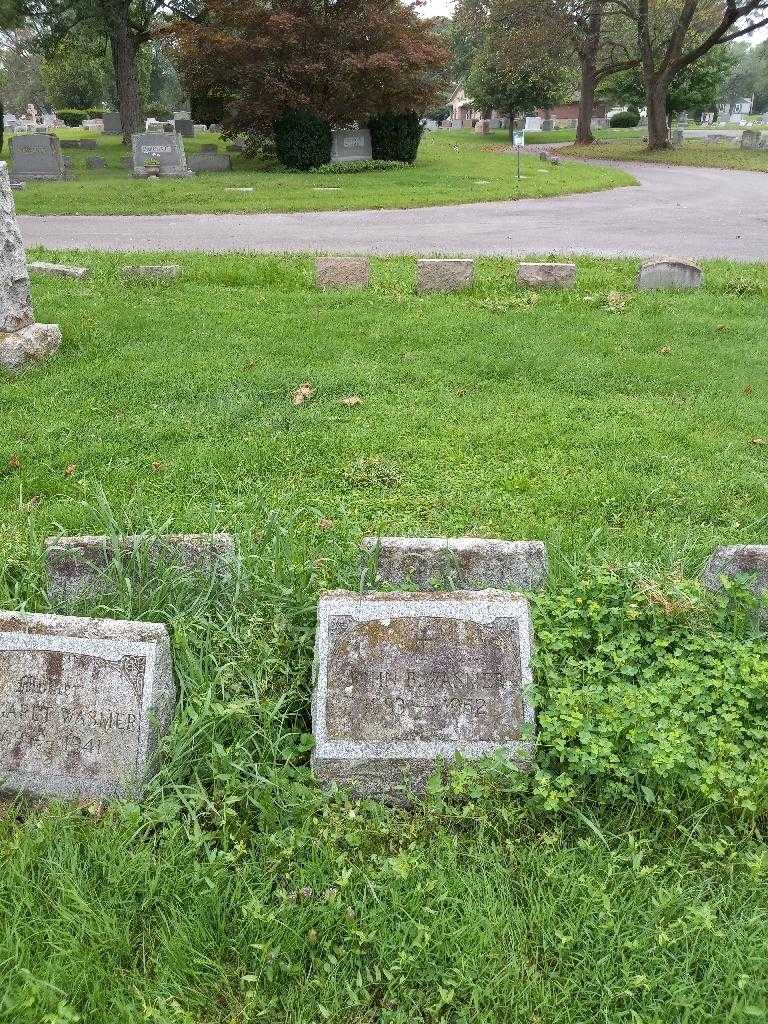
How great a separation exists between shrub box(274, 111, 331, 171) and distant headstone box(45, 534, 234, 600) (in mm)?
22307

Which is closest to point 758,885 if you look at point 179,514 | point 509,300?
point 179,514

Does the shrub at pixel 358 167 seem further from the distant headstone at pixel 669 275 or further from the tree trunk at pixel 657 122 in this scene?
the distant headstone at pixel 669 275

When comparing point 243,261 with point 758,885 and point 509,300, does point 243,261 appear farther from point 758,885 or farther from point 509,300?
point 758,885

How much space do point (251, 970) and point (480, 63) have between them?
144ft

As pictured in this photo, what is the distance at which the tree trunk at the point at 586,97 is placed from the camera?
35469 mm

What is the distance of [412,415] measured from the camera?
17.3 ft

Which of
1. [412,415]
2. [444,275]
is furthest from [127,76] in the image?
[412,415]

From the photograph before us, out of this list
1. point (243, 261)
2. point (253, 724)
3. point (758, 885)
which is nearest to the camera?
point (758, 885)

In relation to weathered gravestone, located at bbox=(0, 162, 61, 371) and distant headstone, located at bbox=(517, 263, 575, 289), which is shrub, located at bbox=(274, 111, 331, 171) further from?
weathered gravestone, located at bbox=(0, 162, 61, 371)

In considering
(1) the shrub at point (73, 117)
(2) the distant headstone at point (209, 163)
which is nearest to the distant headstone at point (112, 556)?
(2) the distant headstone at point (209, 163)

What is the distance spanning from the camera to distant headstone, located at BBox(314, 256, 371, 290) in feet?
27.9

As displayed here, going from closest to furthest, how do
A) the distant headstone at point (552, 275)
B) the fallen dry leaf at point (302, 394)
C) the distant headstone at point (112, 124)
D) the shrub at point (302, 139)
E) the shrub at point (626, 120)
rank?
the fallen dry leaf at point (302, 394) < the distant headstone at point (552, 275) < the shrub at point (302, 139) < the distant headstone at point (112, 124) < the shrub at point (626, 120)

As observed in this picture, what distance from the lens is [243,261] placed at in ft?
31.8

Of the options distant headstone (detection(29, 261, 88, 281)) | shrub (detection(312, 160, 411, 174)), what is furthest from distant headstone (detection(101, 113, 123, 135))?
distant headstone (detection(29, 261, 88, 281))
